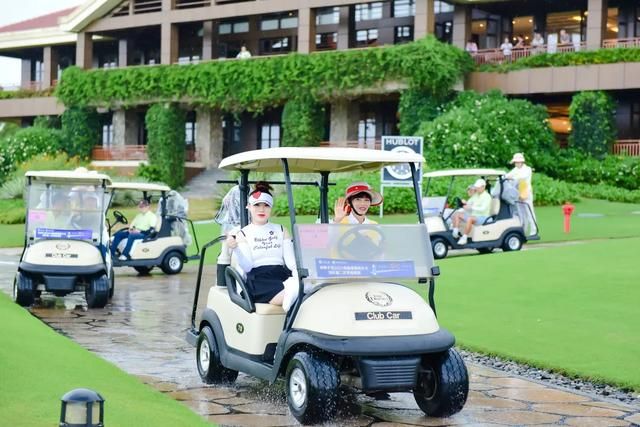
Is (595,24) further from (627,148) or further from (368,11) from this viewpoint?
(368,11)

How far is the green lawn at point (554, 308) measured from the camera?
8.54 m

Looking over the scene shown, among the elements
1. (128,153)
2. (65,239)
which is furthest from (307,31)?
(65,239)

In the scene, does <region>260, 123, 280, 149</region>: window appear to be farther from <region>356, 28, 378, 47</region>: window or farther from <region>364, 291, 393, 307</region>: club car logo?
<region>364, 291, 393, 307</region>: club car logo

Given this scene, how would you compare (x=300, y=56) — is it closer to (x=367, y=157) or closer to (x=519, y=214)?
(x=519, y=214)

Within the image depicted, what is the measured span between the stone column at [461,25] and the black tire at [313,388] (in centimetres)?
3250

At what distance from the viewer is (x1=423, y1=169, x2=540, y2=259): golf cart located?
1845cm

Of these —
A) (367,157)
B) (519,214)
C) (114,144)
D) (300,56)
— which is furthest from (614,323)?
(114,144)

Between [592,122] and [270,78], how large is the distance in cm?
1189

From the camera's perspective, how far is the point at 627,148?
34.0 meters

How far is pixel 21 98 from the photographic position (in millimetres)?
48594

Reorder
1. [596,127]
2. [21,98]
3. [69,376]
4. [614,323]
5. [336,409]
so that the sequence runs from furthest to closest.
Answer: [21,98]
[596,127]
[614,323]
[69,376]
[336,409]

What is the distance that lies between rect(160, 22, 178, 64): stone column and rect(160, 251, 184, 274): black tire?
2695 cm

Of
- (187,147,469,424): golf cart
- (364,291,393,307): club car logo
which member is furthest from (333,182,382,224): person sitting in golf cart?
(364,291,393,307): club car logo

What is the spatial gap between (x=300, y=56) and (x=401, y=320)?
103 feet
